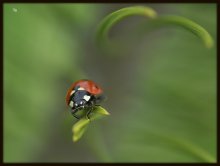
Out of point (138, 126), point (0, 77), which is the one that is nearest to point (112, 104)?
point (138, 126)

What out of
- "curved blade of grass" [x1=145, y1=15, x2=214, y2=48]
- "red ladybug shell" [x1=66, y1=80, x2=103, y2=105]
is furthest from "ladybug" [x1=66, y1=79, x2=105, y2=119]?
"curved blade of grass" [x1=145, y1=15, x2=214, y2=48]

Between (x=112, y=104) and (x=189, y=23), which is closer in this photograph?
(x=189, y=23)

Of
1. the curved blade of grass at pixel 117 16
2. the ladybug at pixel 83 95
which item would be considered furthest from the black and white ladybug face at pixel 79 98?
the curved blade of grass at pixel 117 16

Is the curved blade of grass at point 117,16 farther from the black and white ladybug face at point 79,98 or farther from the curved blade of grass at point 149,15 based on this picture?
the black and white ladybug face at point 79,98

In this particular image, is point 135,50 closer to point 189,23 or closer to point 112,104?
point 112,104

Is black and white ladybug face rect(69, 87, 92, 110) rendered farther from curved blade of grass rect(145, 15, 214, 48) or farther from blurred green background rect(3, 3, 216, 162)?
curved blade of grass rect(145, 15, 214, 48)

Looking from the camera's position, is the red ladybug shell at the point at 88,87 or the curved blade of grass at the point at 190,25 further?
the red ladybug shell at the point at 88,87

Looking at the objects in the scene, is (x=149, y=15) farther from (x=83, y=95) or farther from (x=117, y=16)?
(x=83, y=95)
